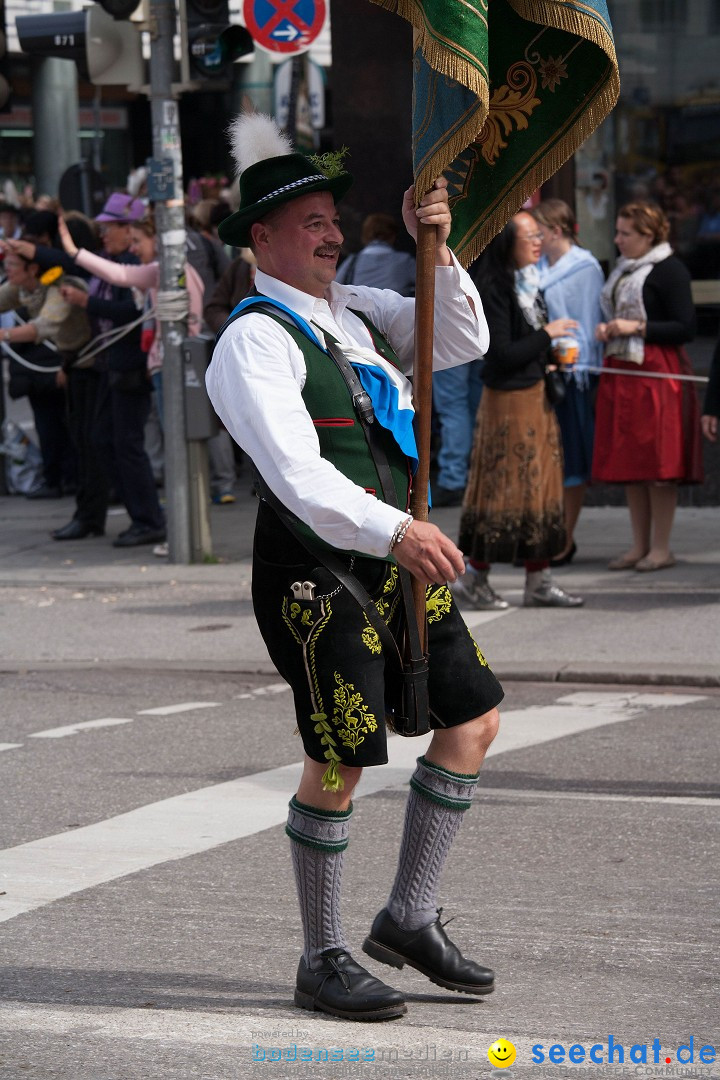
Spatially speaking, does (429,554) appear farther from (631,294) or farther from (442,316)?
(631,294)

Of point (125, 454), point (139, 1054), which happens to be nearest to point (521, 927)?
point (139, 1054)

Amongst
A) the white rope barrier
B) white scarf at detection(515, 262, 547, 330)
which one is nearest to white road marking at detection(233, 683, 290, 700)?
white scarf at detection(515, 262, 547, 330)

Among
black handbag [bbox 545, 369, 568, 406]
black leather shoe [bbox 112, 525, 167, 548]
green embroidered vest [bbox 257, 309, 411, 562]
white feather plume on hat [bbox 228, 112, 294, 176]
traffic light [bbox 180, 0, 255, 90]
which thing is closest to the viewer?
green embroidered vest [bbox 257, 309, 411, 562]

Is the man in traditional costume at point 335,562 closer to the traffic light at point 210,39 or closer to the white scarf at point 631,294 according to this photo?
the white scarf at point 631,294

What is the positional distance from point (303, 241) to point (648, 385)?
673 cm

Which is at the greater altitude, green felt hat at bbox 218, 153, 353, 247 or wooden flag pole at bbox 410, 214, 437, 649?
green felt hat at bbox 218, 153, 353, 247

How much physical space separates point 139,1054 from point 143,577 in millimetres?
7584

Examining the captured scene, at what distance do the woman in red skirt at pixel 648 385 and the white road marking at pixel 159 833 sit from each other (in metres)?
3.73

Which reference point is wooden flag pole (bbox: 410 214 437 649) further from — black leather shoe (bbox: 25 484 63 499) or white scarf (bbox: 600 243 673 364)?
black leather shoe (bbox: 25 484 63 499)

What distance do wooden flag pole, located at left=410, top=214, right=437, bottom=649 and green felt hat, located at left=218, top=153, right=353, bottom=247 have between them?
0.25 meters

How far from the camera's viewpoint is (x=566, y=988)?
14.1ft

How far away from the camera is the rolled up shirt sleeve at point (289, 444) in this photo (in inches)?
151

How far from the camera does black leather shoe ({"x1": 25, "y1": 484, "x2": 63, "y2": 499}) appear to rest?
1516 centimetres

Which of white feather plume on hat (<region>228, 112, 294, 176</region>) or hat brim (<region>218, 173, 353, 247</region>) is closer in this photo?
hat brim (<region>218, 173, 353, 247</region>)
